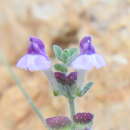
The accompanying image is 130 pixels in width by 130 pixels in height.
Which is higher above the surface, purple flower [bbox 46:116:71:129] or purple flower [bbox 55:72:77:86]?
purple flower [bbox 55:72:77:86]

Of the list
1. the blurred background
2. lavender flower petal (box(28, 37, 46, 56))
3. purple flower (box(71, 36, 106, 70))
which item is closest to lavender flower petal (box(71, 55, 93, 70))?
purple flower (box(71, 36, 106, 70))

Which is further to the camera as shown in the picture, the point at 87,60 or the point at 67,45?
the point at 67,45

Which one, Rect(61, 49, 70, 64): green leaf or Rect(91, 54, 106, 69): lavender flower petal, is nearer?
Rect(91, 54, 106, 69): lavender flower petal

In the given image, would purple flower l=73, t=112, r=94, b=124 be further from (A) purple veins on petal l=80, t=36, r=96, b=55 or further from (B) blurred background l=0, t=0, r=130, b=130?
(B) blurred background l=0, t=0, r=130, b=130

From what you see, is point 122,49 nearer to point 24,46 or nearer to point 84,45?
point 24,46

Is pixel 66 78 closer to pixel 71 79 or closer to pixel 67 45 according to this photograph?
pixel 71 79

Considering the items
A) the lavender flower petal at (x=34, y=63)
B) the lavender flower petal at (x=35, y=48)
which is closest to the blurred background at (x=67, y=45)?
the lavender flower petal at (x=35, y=48)

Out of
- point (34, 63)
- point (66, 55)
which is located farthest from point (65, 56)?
point (34, 63)
